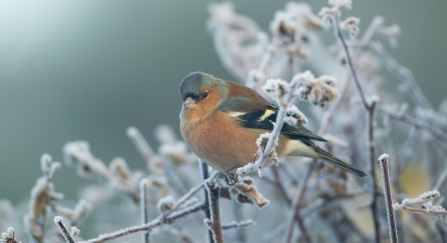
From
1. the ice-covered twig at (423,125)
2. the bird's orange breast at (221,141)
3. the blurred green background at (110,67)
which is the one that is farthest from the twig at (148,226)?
the blurred green background at (110,67)

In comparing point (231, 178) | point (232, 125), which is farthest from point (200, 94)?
point (231, 178)

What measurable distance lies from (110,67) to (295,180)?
6.60m

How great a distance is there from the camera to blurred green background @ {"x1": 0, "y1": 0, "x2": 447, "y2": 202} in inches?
251

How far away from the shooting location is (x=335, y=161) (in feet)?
6.51

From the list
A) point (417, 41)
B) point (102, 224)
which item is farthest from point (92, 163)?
point (417, 41)

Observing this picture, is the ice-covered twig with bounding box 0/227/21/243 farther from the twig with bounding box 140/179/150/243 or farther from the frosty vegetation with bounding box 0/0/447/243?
the twig with bounding box 140/179/150/243

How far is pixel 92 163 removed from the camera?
2.14m

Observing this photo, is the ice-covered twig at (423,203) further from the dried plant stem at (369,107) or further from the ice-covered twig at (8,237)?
the ice-covered twig at (8,237)

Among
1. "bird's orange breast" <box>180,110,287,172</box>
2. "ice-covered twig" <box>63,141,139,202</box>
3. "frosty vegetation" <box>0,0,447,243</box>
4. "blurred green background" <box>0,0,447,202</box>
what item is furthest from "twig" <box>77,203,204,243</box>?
"blurred green background" <box>0,0,447,202</box>

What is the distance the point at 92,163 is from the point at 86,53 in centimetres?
663

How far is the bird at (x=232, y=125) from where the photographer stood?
1986mm

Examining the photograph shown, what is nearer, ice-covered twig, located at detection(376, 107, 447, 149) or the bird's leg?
the bird's leg

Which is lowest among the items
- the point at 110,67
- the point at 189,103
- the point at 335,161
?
the point at 335,161

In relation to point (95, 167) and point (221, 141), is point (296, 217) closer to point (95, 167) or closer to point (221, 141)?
point (221, 141)
